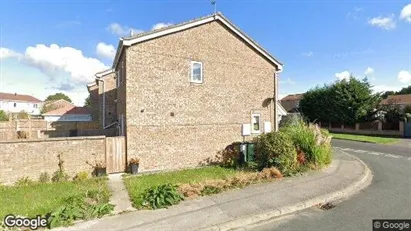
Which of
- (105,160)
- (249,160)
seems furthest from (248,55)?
(105,160)

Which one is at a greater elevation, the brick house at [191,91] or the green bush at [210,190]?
the brick house at [191,91]

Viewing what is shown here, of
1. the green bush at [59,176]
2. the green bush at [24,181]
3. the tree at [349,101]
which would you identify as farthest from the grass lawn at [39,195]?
the tree at [349,101]

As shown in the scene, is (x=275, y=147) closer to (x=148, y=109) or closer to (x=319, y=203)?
(x=319, y=203)

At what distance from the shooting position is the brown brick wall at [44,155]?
31.3ft

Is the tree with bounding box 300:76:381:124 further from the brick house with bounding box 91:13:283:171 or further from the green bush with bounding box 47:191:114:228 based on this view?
the green bush with bounding box 47:191:114:228

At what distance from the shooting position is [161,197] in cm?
748

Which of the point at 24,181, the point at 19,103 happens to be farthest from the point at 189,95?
the point at 19,103

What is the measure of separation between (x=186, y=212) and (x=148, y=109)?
6.38 meters

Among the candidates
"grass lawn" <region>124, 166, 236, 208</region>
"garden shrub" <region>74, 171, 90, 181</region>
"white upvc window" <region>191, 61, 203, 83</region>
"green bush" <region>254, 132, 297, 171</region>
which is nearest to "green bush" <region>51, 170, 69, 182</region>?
"garden shrub" <region>74, 171, 90, 181</region>

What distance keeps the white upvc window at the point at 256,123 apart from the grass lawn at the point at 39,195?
839cm

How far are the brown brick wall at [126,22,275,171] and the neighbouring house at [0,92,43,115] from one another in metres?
75.5

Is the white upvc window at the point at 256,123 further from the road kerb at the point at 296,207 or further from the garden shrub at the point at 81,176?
the garden shrub at the point at 81,176

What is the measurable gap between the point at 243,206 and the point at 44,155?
7.73 metres

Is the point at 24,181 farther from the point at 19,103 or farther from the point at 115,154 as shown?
the point at 19,103
